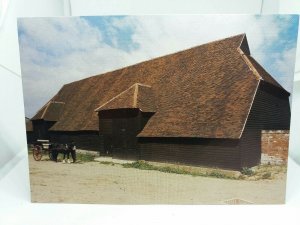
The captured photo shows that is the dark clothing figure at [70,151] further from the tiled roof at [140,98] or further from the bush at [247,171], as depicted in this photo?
the bush at [247,171]

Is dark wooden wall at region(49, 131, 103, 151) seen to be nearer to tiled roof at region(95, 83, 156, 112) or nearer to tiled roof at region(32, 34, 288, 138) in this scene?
tiled roof at region(32, 34, 288, 138)

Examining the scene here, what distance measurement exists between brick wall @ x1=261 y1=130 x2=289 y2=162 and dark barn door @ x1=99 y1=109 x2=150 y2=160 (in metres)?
0.52

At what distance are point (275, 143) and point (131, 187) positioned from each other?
2.07 ft

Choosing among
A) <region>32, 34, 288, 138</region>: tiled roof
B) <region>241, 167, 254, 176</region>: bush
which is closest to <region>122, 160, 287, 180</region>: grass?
<region>241, 167, 254, 176</region>: bush

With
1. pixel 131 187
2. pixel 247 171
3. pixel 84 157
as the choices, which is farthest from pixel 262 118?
pixel 84 157

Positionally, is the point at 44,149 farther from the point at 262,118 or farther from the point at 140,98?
the point at 262,118

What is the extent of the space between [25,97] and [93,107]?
0.95 ft

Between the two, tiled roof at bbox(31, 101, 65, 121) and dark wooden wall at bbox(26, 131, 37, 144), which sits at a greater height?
tiled roof at bbox(31, 101, 65, 121)

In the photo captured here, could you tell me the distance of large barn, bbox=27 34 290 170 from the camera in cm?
128

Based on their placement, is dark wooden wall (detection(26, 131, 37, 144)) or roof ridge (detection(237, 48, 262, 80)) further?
dark wooden wall (detection(26, 131, 37, 144))

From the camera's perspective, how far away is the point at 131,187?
137 centimetres

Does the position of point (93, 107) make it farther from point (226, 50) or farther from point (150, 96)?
point (226, 50)

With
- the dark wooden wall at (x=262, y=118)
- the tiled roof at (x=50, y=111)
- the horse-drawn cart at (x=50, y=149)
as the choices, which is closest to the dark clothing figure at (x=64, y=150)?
the horse-drawn cart at (x=50, y=149)

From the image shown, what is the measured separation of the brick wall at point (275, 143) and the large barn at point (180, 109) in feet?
0.07
